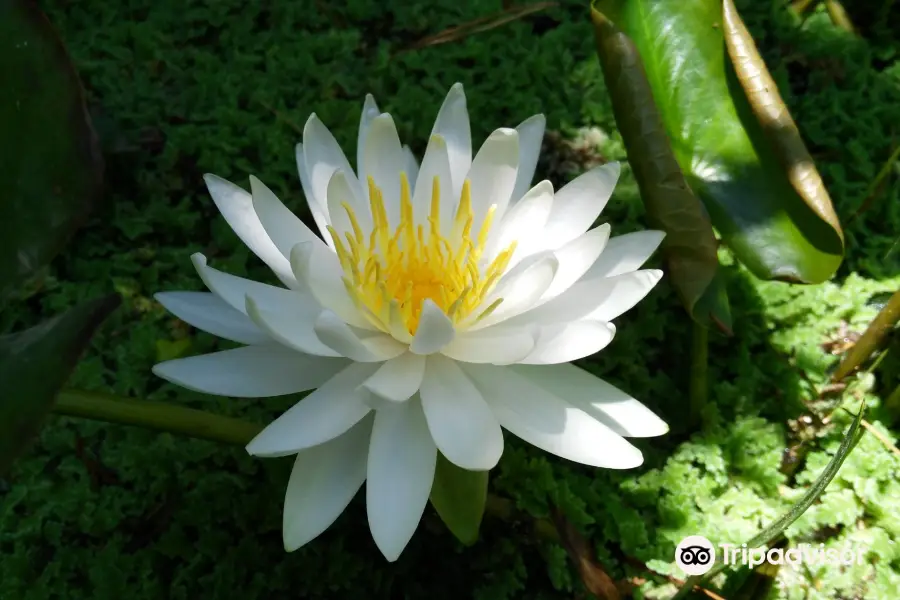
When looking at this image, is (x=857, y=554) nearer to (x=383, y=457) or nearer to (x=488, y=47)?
(x=383, y=457)

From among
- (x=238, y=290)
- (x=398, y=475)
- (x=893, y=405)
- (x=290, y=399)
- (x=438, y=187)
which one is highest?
(x=438, y=187)

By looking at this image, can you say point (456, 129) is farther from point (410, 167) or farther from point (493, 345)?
point (493, 345)

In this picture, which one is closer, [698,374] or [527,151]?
[527,151]

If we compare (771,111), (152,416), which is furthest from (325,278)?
(771,111)

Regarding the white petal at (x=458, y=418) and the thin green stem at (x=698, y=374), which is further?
the thin green stem at (x=698, y=374)

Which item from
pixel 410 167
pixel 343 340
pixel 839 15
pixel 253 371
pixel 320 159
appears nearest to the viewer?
pixel 343 340

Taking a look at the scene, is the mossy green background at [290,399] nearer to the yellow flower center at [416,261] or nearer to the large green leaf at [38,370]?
the yellow flower center at [416,261]

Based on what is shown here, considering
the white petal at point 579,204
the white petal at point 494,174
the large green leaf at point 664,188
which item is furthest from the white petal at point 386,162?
the large green leaf at point 664,188
